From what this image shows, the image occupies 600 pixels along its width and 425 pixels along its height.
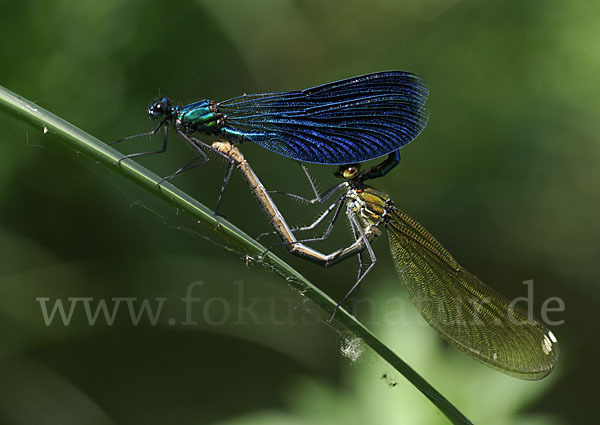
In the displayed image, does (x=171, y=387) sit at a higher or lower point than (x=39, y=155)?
lower

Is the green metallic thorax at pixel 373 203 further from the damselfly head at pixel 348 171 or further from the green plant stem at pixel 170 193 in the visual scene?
the green plant stem at pixel 170 193

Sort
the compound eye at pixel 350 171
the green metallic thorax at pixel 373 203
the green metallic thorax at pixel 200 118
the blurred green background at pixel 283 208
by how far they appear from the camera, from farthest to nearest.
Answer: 1. the blurred green background at pixel 283 208
2. the green metallic thorax at pixel 373 203
3. the compound eye at pixel 350 171
4. the green metallic thorax at pixel 200 118

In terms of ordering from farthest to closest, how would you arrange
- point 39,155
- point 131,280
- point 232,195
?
point 232,195, point 131,280, point 39,155

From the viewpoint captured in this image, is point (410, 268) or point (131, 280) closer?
point (410, 268)

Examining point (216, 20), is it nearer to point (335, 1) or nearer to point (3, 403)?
point (335, 1)

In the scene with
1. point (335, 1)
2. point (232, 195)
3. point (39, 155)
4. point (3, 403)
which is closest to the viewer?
point (39, 155)

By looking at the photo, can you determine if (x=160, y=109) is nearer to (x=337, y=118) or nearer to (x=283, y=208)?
(x=337, y=118)

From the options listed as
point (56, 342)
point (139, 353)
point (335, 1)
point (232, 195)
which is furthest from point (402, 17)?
point (56, 342)

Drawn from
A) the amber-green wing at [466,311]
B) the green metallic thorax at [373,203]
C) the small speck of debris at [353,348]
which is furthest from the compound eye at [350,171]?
the small speck of debris at [353,348]
